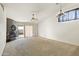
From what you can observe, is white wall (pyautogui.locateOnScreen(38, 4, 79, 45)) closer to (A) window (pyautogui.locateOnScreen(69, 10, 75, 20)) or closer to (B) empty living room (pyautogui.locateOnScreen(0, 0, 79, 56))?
(B) empty living room (pyautogui.locateOnScreen(0, 0, 79, 56))

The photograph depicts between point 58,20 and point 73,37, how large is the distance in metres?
2.22

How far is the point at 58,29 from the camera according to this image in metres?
8.47

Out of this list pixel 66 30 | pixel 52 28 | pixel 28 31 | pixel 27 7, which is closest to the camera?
pixel 27 7

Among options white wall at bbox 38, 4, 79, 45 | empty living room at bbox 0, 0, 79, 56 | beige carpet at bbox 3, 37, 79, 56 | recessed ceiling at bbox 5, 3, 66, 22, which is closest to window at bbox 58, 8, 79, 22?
empty living room at bbox 0, 0, 79, 56

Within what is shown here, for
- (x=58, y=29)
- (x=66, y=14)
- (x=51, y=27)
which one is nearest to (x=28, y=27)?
(x=51, y=27)

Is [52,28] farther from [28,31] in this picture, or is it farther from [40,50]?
[28,31]

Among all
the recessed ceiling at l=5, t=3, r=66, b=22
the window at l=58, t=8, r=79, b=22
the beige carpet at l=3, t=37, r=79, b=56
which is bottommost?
the beige carpet at l=3, t=37, r=79, b=56

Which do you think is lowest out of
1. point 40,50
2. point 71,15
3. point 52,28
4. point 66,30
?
point 40,50

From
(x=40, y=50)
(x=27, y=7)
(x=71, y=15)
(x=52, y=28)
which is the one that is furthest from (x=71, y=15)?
(x=40, y=50)

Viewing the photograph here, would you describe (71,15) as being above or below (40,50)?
above

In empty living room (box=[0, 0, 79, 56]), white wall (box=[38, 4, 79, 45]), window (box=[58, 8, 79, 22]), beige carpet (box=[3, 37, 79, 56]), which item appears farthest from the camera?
window (box=[58, 8, 79, 22])

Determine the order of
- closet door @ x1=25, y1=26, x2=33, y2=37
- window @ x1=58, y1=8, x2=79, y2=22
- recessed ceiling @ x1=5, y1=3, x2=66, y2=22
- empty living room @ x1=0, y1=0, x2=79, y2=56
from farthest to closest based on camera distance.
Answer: closet door @ x1=25, y1=26, x2=33, y2=37 < window @ x1=58, y1=8, x2=79, y2=22 < recessed ceiling @ x1=5, y1=3, x2=66, y2=22 < empty living room @ x1=0, y1=0, x2=79, y2=56

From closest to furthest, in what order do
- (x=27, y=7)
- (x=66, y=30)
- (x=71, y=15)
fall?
(x=27, y=7)
(x=71, y=15)
(x=66, y=30)

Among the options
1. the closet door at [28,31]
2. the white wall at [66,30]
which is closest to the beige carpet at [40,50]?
the white wall at [66,30]
